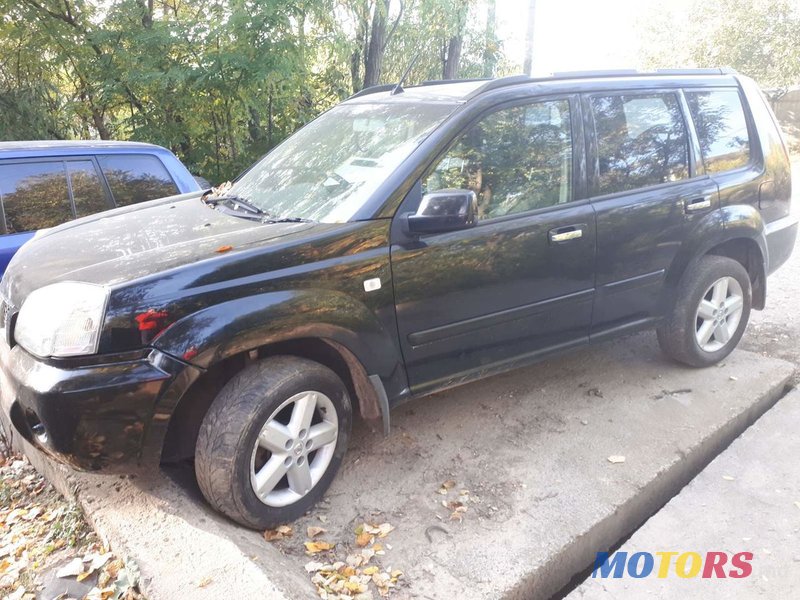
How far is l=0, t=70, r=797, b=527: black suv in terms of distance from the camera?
2328 mm

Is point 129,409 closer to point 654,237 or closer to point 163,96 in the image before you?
point 654,237

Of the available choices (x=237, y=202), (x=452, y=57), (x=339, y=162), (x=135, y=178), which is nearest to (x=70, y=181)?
(x=135, y=178)

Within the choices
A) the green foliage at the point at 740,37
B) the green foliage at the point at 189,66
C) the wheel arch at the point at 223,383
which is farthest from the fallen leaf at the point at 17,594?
the green foliage at the point at 740,37

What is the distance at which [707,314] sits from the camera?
4.06 m

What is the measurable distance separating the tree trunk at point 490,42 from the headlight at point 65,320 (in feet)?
34.2

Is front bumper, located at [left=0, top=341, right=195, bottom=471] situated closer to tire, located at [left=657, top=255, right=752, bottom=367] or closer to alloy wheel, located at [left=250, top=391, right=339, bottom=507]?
alloy wheel, located at [left=250, top=391, right=339, bottom=507]

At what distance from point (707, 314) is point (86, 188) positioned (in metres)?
4.47

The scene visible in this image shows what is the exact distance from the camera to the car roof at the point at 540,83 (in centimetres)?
324

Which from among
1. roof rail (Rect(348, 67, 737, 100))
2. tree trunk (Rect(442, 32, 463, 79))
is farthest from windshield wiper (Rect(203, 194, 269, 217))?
tree trunk (Rect(442, 32, 463, 79))

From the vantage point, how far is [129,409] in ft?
7.47

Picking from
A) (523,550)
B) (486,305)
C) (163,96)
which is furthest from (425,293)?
(163,96)

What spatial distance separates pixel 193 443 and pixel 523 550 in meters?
1.45

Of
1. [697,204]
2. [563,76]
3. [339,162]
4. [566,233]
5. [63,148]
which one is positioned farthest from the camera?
[63,148]

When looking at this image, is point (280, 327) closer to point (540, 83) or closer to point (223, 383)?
point (223, 383)
